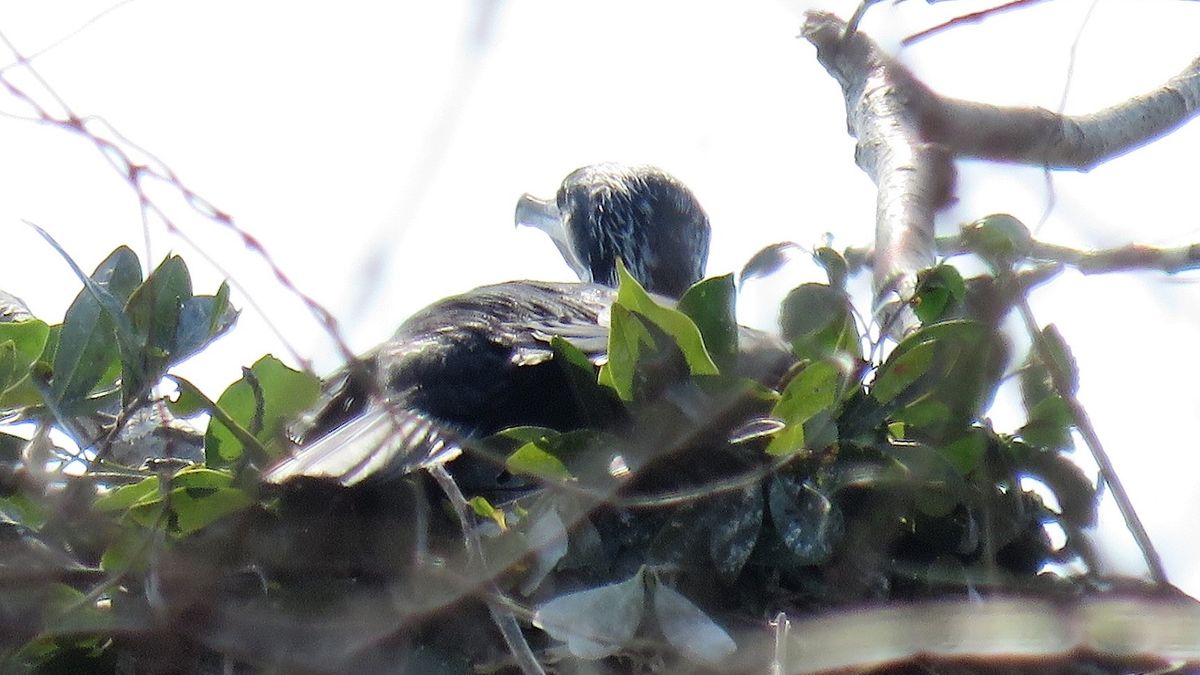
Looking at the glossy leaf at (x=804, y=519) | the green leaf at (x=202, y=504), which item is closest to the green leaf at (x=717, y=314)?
the glossy leaf at (x=804, y=519)

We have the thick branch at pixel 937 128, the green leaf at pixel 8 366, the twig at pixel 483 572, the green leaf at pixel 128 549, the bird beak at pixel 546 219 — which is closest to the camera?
the twig at pixel 483 572

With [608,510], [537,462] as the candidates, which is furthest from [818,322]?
[537,462]

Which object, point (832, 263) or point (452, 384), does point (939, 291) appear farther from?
point (452, 384)

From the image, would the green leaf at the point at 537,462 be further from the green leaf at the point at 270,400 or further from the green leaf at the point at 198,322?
the green leaf at the point at 198,322

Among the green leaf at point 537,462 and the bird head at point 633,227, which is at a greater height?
the bird head at point 633,227

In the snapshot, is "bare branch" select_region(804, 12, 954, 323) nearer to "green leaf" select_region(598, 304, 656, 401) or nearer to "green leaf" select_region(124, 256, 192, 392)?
"green leaf" select_region(598, 304, 656, 401)

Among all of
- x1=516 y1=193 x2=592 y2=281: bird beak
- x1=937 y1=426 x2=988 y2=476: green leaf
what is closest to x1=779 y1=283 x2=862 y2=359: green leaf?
x1=937 y1=426 x2=988 y2=476: green leaf
